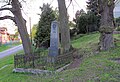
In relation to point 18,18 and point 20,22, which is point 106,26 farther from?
point 18,18

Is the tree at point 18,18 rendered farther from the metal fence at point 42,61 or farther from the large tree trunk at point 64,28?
the metal fence at point 42,61

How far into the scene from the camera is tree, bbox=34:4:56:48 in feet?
78.2

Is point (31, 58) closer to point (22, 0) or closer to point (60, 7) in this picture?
point (60, 7)

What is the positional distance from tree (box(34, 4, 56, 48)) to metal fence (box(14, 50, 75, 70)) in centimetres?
1273

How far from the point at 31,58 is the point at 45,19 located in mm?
14324

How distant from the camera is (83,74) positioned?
656 cm

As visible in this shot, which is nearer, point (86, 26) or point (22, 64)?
point (22, 64)

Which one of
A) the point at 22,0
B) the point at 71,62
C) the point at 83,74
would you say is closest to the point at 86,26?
the point at 22,0

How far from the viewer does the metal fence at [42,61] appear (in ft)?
31.4

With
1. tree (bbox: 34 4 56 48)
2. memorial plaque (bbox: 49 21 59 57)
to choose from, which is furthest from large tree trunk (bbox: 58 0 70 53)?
tree (bbox: 34 4 56 48)

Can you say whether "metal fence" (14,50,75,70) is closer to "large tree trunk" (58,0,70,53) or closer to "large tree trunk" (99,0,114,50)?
"large tree trunk" (58,0,70,53)

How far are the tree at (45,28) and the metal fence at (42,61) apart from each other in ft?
41.8

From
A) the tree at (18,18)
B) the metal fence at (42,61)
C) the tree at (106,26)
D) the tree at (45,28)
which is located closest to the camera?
the metal fence at (42,61)

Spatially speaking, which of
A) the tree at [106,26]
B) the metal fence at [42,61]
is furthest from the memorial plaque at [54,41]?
the tree at [106,26]
